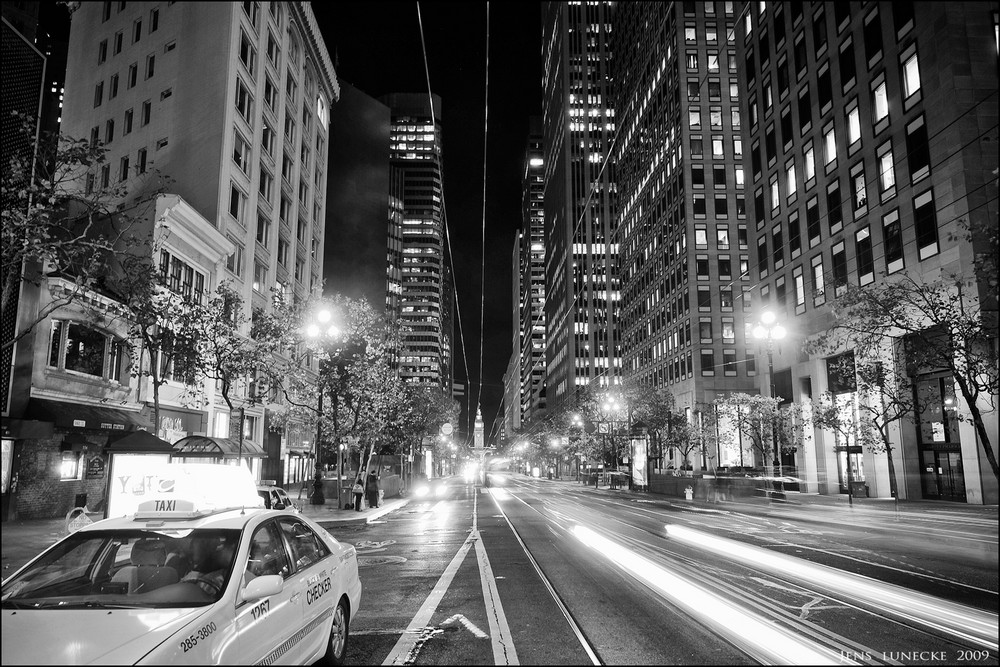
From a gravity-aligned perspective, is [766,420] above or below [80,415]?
above

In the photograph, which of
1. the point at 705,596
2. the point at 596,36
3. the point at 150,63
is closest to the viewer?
the point at 705,596

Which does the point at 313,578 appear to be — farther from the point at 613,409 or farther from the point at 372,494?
the point at 613,409

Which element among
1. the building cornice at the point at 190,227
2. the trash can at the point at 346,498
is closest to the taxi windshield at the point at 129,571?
the building cornice at the point at 190,227

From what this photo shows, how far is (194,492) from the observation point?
6797mm

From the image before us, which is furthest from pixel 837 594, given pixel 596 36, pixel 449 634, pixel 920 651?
pixel 596 36

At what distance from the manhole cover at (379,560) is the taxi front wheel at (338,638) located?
24.1 ft

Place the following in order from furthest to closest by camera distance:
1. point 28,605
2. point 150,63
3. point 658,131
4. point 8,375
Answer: point 658,131, point 150,63, point 8,375, point 28,605

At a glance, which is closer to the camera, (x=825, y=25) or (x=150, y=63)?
(x=150, y=63)

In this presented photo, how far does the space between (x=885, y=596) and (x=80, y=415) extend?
2456 centimetres

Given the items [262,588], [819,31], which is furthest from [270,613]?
[819,31]

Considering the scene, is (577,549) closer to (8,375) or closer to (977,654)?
(977,654)

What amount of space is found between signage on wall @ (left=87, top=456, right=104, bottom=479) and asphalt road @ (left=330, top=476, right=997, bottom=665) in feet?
42.0

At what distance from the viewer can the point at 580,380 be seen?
14200 cm

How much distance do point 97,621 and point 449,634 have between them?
454 cm
